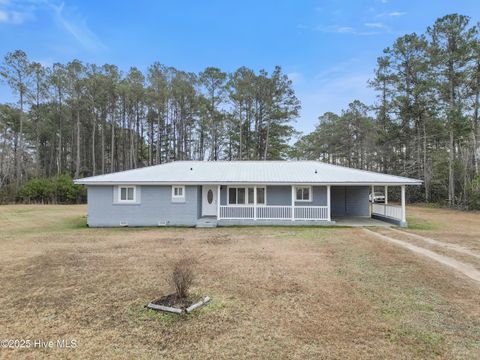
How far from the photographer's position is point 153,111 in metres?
39.8

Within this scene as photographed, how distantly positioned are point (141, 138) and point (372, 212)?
35113 mm

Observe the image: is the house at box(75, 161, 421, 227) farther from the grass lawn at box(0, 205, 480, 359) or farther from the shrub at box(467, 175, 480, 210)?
the shrub at box(467, 175, 480, 210)

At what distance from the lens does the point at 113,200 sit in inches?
601

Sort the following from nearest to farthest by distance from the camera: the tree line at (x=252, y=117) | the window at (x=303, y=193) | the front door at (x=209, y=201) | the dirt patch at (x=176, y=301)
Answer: the dirt patch at (x=176, y=301) → the window at (x=303, y=193) → the front door at (x=209, y=201) → the tree line at (x=252, y=117)

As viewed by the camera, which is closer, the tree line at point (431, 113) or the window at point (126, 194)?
the window at point (126, 194)

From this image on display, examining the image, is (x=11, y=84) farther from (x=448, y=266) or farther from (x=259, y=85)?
(x=448, y=266)

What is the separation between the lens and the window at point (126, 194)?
15367 mm

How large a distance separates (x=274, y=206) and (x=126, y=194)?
8.27 m

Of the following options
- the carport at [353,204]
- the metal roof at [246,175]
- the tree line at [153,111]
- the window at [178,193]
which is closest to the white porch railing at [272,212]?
the metal roof at [246,175]

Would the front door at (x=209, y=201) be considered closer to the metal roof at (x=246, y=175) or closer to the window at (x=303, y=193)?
the metal roof at (x=246, y=175)

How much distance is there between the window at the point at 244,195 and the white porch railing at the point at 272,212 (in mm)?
894

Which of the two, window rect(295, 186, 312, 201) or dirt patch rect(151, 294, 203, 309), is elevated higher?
window rect(295, 186, 312, 201)

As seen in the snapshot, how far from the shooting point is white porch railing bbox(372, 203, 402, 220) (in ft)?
52.1

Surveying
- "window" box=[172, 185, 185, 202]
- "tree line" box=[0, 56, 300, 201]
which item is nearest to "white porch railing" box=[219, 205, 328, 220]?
"window" box=[172, 185, 185, 202]
